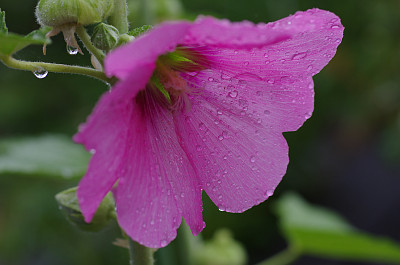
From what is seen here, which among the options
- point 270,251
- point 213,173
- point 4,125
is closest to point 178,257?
point 213,173

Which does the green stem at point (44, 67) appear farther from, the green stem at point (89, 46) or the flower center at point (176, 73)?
the flower center at point (176, 73)

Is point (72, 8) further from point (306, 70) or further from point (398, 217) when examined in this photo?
point (398, 217)

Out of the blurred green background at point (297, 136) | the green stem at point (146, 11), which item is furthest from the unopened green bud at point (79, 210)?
the blurred green background at point (297, 136)

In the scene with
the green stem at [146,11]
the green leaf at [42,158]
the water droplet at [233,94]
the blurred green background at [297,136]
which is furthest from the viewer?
the blurred green background at [297,136]

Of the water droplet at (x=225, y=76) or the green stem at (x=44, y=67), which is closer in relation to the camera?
the green stem at (x=44, y=67)

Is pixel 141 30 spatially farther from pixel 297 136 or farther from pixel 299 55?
pixel 297 136
